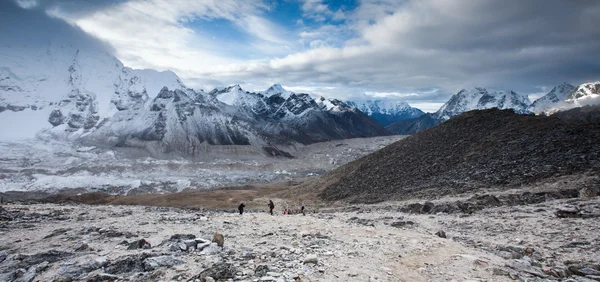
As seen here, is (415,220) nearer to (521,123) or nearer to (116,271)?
(116,271)

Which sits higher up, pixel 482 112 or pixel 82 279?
pixel 482 112

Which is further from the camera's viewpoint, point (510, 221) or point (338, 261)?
point (510, 221)

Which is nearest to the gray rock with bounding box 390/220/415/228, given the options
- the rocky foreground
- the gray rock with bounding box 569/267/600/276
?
the rocky foreground

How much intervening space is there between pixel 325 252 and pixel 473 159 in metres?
34.2

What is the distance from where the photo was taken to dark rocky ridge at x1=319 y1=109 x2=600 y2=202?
32.5 meters

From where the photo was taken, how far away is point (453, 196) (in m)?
31.8

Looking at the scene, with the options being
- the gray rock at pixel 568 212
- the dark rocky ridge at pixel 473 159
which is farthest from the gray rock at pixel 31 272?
the dark rocky ridge at pixel 473 159

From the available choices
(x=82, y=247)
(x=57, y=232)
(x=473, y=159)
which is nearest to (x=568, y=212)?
(x=473, y=159)

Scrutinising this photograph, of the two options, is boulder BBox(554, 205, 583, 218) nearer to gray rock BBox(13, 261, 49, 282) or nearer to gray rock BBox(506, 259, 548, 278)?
gray rock BBox(506, 259, 548, 278)

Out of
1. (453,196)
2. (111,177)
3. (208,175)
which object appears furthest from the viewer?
(208,175)

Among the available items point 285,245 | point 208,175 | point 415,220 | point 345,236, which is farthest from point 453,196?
point 208,175

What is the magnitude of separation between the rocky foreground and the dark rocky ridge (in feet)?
41.3

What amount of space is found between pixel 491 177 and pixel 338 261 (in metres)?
28.8

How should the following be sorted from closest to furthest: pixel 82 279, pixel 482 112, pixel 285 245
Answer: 1. pixel 82 279
2. pixel 285 245
3. pixel 482 112
